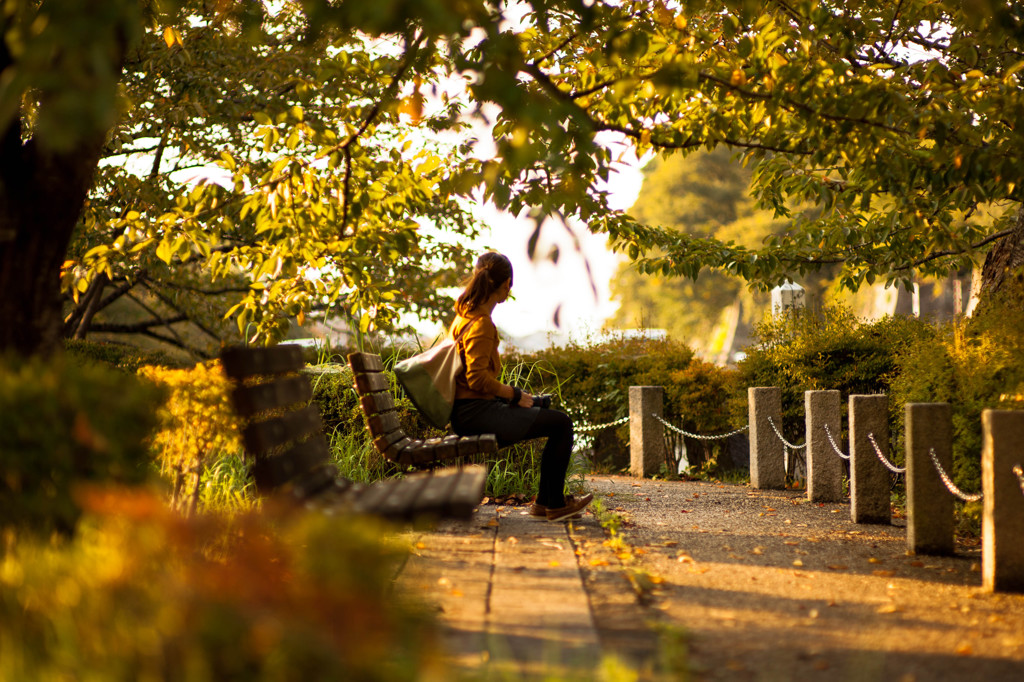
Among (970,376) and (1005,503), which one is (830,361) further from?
(1005,503)

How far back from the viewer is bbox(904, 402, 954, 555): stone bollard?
5316mm

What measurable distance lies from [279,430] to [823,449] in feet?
19.2

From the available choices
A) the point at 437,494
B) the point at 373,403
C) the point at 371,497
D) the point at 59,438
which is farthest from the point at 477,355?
the point at 59,438

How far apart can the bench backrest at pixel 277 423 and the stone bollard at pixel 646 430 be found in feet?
23.0

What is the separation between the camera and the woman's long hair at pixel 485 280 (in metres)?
6.11

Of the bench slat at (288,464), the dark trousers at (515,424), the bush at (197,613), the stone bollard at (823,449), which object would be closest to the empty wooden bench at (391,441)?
the dark trousers at (515,424)

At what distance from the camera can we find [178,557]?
283cm

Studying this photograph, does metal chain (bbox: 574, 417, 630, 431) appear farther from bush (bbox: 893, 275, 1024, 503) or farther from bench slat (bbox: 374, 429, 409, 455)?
bench slat (bbox: 374, 429, 409, 455)

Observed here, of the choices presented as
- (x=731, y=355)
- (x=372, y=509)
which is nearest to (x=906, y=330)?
(x=372, y=509)

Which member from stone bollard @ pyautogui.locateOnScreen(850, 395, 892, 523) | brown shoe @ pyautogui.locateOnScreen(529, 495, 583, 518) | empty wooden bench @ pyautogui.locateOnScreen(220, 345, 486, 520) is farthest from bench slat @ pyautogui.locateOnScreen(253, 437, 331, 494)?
stone bollard @ pyautogui.locateOnScreen(850, 395, 892, 523)

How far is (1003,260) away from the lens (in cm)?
959

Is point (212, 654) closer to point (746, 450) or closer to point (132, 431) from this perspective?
point (132, 431)

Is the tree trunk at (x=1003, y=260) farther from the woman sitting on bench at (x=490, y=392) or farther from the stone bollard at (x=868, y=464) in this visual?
the woman sitting on bench at (x=490, y=392)

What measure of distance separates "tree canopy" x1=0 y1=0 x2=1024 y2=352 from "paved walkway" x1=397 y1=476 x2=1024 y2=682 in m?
1.66
